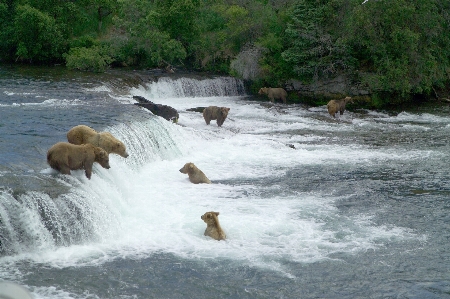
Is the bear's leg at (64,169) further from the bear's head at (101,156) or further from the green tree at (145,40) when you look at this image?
the green tree at (145,40)

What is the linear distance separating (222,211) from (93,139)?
2.95 meters

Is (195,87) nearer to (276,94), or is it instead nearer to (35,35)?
(276,94)

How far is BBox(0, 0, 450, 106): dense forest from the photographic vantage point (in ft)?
83.9

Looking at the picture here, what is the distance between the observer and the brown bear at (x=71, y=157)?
33.0 ft

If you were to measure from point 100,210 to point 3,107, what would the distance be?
9.82m

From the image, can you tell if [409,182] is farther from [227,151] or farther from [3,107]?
[3,107]

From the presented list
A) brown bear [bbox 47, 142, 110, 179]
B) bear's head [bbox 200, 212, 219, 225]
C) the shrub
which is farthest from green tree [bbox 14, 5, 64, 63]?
bear's head [bbox 200, 212, 219, 225]

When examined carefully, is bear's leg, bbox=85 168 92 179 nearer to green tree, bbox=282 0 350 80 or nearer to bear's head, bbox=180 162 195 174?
bear's head, bbox=180 162 195 174

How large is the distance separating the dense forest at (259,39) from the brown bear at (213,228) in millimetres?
17621

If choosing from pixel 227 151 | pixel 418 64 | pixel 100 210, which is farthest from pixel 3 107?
pixel 418 64

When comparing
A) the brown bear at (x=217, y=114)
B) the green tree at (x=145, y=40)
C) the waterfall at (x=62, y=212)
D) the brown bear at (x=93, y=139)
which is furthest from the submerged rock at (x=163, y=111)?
the green tree at (x=145, y=40)

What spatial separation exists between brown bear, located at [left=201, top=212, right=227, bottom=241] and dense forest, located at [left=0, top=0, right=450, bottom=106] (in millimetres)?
17621

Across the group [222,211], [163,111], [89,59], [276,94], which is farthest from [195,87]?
[222,211]

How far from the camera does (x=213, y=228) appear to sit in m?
9.59
